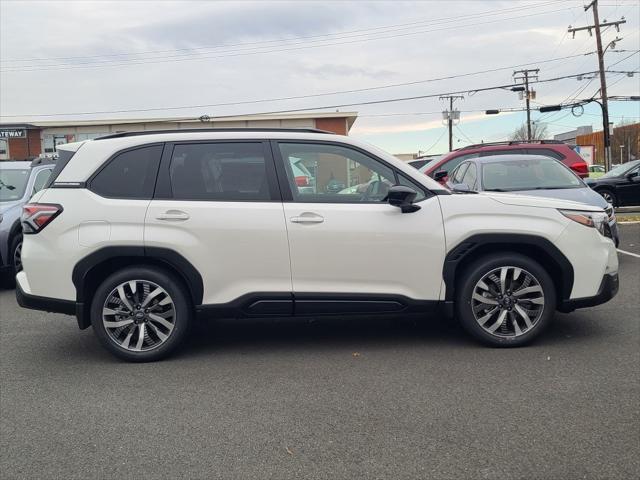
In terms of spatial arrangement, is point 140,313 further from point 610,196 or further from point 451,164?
point 610,196

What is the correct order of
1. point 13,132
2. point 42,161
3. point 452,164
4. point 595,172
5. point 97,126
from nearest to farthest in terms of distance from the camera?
1. point 42,161
2. point 452,164
3. point 13,132
4. point 97,126
5. point 595,172

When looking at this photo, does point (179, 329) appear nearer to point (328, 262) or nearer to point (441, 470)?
point (328, 262)

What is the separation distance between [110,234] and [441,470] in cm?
311

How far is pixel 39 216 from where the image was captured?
4.89 metres

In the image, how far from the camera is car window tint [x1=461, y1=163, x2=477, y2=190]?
877cm

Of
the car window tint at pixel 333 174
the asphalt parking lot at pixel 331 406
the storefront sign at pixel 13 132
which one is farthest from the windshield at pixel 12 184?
the storefront sign at pixel 13 132

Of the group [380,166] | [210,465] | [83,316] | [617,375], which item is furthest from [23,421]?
[617,375]

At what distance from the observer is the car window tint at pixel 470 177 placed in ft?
28.8

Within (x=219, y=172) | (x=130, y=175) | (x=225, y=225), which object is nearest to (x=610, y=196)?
(x=219, y=172)

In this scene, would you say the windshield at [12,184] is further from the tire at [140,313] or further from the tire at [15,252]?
the tire at [140,313]

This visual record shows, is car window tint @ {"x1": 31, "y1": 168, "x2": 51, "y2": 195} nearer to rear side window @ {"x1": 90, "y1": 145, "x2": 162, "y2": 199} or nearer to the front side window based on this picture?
rear side window @ {"x1": 90, "y1": 145, "x2": 162, "y2": 199}

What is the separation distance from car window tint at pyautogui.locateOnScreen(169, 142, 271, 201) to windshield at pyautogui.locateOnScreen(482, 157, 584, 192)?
4349mm

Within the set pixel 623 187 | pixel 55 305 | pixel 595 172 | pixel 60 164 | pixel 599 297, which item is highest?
pixel 595 172

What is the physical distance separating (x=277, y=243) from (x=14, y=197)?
236 inches
